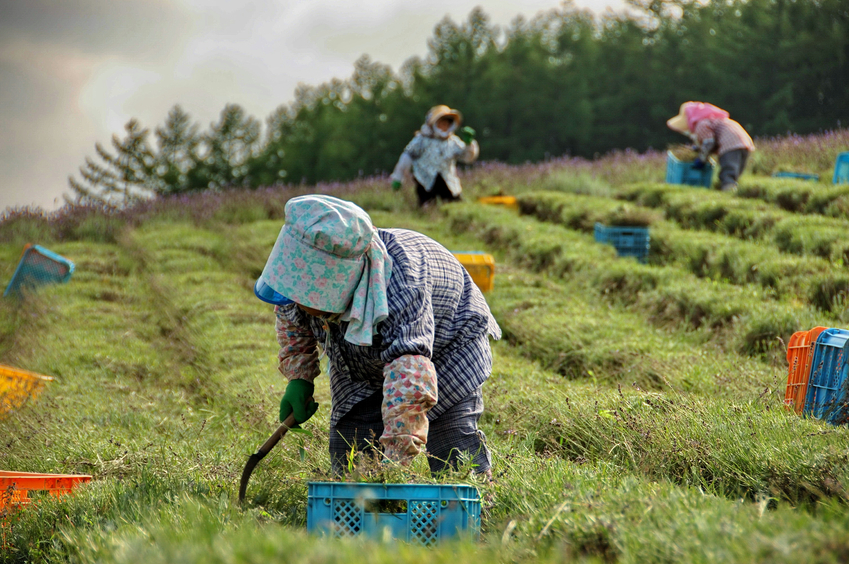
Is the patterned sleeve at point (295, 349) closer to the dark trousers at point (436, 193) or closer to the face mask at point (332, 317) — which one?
the face mask at point (332, 317)

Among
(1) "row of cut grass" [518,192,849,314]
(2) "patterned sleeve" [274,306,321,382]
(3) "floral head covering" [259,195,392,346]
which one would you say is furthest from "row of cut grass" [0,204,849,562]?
(1) "row of cut grass" [518,192,849,314]

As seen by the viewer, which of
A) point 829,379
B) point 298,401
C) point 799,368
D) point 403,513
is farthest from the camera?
point 799,368

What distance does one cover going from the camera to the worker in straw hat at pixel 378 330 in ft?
6.99

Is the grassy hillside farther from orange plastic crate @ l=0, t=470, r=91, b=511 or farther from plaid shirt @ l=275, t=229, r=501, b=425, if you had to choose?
plaid shirt @ l=275, t=229, r=501, b=425

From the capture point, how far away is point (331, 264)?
2168 millimetres

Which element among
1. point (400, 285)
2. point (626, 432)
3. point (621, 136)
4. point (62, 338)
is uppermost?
point (621, 136)

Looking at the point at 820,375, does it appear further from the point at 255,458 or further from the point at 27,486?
the point at 27,486

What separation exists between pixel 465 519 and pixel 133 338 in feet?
15.4

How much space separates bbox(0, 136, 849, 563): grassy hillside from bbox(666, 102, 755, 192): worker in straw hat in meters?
0.73

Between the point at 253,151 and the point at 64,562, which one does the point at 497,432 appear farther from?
the point at 253,151

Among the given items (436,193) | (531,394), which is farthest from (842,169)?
(531,394)

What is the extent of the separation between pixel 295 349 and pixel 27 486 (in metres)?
1.03

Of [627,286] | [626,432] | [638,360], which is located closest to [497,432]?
[626,432]

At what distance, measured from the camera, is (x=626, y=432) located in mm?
2881
